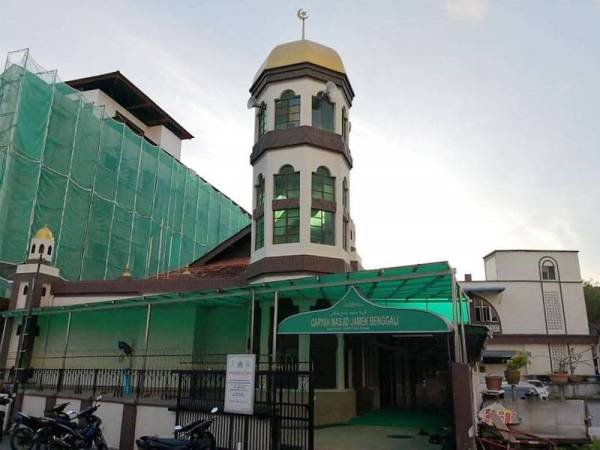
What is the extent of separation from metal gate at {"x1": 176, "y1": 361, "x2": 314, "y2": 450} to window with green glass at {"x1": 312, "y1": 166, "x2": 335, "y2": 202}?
7.80 meters

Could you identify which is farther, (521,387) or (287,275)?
(521,387)

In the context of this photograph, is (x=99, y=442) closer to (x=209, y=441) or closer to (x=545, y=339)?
(x=209, y=441)

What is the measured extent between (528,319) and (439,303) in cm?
2922

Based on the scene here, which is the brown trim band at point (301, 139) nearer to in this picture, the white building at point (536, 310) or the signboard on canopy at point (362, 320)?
the signboard on canopy at point (362, 320)

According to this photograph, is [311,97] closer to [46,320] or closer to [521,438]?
[521,438]

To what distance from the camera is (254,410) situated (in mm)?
10430

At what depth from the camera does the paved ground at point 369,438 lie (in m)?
11.1

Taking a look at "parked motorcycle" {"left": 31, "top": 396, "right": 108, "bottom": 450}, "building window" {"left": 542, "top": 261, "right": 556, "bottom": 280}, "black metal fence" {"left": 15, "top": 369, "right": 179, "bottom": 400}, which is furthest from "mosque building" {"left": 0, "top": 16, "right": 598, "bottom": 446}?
"building window" {"left": 542, "top": 261, "right": 556, "bottom": 280}

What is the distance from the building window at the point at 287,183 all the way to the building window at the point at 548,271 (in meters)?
32.6

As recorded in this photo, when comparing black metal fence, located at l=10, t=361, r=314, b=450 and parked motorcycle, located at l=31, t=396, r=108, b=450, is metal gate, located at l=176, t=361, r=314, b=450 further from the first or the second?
parked motorcycle, located at l=31, t=396, r=108, b=450

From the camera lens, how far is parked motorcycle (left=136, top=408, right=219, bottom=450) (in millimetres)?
9414

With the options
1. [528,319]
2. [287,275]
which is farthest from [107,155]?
[528,319]

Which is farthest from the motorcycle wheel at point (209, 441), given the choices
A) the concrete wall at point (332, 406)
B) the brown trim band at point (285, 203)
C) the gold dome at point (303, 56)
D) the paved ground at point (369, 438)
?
the gold dome at point (303, 56)

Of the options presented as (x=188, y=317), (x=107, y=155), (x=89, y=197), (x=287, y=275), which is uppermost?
(x=107, y=155)
